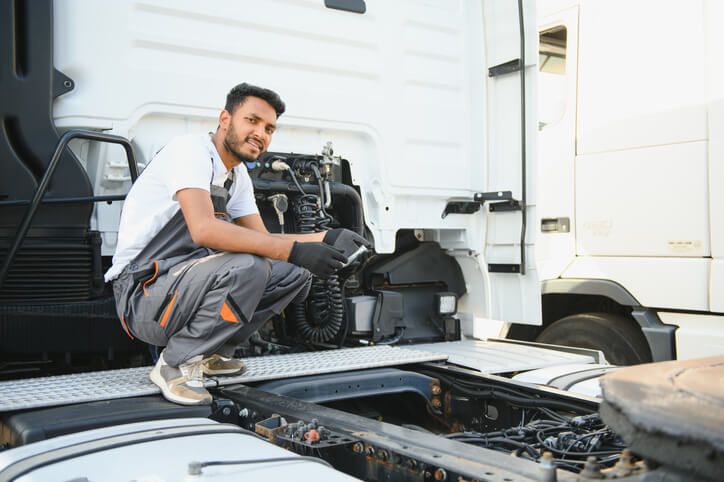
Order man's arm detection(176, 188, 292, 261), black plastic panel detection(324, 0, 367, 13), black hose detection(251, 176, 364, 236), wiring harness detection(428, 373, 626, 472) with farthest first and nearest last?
black plastic panel detection(324, 0, 367, 13) → black hose detection(251, 176, 364, 236) → man's arm detection(176, 188, 292, 261) → wiring harness detection(428, 373, 626, 472)

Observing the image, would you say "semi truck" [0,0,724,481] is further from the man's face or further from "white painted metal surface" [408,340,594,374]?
the man's face

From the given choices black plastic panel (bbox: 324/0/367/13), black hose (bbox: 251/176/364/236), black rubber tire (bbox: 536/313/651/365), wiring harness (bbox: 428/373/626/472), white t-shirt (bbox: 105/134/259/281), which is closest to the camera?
wiring harness (bbox: 428/373/626/472)

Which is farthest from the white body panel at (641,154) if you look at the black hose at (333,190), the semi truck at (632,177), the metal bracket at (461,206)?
the black hose at (333,190)

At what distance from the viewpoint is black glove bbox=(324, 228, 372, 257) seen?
2.59 m

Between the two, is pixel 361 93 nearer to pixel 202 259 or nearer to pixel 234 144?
pixel 234 144

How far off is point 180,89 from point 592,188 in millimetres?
2705

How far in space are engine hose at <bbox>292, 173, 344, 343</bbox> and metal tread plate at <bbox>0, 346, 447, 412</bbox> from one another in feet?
0.84

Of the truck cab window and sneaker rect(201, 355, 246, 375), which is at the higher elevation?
the truck cab window

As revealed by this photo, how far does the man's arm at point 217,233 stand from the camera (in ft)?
7.78

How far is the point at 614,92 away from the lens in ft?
14.2

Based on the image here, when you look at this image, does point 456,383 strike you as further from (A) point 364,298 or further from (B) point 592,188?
(B) point 592,188

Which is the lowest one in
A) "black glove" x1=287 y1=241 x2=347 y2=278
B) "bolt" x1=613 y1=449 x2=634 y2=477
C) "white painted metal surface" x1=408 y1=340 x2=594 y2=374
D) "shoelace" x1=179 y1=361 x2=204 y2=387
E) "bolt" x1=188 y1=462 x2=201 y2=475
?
"white painted metal surface" x1=408 y1=340 x2=594 y2=374

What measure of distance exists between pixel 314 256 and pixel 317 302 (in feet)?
3.64

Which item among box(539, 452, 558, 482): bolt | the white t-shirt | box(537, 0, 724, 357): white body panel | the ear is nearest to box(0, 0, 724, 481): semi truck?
box(539, 452, 558, 482): bolt
